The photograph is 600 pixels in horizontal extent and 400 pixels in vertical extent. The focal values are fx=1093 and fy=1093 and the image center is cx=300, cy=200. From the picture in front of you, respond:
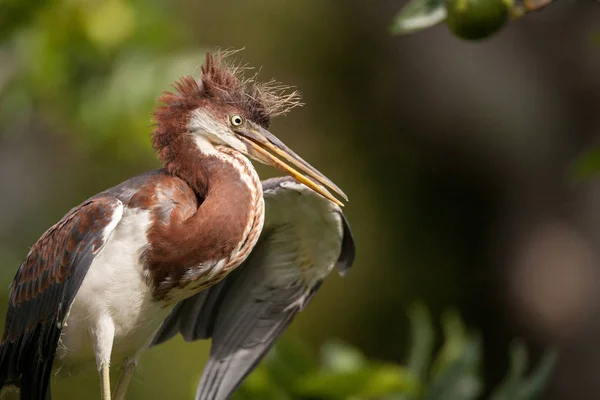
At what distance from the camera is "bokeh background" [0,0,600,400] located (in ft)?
19.3

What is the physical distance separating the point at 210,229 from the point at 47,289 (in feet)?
1.38

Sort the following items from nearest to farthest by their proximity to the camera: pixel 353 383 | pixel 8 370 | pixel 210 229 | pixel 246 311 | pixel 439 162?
pixel 210 229, pixel 8 370, pixel 246 311, pixel 353 383, pixel 439 162

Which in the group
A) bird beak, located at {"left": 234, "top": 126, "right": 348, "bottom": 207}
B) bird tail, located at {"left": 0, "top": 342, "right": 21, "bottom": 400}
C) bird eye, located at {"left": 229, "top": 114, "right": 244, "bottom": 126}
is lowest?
bird tail, located at {"left": 0, "top": 342, "right": 21, "bottom": 400}

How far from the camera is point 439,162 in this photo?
20.9ft

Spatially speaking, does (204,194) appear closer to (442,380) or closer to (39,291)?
(39,291)

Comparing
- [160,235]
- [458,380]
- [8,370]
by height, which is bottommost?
[8,370]

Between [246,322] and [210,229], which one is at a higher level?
[210,229]

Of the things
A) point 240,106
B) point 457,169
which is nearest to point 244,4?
point 457,169

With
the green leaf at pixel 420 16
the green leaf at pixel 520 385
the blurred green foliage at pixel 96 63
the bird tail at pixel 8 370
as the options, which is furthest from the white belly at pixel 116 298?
the green leaf at pixel 520 385

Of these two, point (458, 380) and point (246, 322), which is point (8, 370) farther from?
point (458, 380)

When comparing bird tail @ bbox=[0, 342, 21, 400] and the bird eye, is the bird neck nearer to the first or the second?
the bird eye

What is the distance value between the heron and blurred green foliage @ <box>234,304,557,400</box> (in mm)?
894

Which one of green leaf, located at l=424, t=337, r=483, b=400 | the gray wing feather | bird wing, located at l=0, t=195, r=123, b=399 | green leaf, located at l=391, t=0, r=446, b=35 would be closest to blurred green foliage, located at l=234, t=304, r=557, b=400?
green leaf, located at l=424, t=337, r=483, b=400

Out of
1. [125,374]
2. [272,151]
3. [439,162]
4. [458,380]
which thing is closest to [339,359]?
[458,380]
